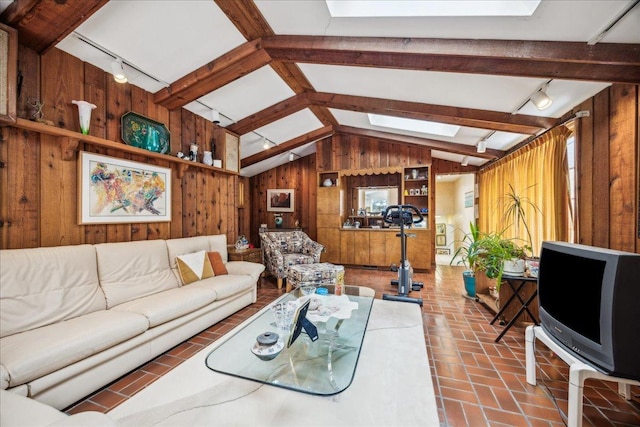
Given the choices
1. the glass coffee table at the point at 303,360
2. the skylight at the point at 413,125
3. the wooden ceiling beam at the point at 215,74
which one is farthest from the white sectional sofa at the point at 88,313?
the skylight at the point at 413,125

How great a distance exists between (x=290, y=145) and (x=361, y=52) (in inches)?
137

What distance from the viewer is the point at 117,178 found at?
2.62m

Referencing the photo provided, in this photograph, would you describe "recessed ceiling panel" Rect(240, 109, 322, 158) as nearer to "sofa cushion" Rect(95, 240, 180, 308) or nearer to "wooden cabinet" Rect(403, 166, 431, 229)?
"wooden cabinet" Rect(403, 166, 431, 229)

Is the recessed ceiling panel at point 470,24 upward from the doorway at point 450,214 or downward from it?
upward

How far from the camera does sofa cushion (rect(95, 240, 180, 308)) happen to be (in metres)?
2.26

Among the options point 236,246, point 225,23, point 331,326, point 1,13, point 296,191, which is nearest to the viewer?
point 1,13

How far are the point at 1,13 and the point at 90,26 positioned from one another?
46 centimetres

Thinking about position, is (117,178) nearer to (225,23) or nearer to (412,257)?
(225,23)

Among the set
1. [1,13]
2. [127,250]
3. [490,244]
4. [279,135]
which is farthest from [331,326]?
[279,135]

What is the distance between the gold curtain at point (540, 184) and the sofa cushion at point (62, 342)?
3.63 m

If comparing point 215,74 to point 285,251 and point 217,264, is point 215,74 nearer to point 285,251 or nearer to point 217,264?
point 217,264

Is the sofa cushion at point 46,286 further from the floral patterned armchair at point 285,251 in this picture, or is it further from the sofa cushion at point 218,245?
the floral patterned armchair at point 285,251

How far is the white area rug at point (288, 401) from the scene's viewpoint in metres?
1.36

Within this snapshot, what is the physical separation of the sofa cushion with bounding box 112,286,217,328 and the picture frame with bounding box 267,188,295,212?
4.21 meters
